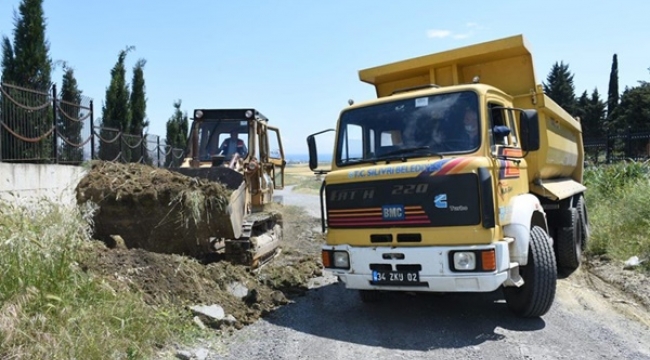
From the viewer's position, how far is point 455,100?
5.94 metres

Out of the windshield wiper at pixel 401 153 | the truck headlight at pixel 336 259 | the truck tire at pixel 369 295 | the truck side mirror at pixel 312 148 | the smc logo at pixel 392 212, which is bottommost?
the truck tire at pixel 369 295

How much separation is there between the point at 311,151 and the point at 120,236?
2857mm

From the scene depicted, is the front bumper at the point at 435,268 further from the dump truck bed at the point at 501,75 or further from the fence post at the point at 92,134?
the fence post at the point at 92,134

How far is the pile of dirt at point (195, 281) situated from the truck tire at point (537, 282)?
9.34 feet

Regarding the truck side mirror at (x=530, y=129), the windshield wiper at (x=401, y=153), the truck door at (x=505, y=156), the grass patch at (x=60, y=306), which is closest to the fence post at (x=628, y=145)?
the truck door at (x=505, y=156)

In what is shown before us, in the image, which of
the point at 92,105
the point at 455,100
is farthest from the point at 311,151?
the point at 92,105

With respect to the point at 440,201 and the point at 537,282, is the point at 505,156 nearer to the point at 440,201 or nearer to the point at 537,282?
the point at 440,201

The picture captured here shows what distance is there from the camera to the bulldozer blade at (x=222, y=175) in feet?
27.6

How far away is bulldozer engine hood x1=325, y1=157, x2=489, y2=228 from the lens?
5.39 meters

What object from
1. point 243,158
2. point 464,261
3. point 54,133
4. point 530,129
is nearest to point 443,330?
point 464,261

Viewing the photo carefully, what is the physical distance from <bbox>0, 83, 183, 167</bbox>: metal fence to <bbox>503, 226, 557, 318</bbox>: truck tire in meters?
7.29

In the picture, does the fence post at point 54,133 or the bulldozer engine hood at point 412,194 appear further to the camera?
the fence post at point 54,133

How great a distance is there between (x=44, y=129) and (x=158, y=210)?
12.2 ft

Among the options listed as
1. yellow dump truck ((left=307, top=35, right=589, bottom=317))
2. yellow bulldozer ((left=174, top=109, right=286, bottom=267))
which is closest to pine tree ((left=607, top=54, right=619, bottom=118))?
yellow bulldozer ((left=174, top=109, right=286, bottom=267))
